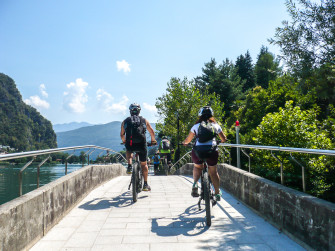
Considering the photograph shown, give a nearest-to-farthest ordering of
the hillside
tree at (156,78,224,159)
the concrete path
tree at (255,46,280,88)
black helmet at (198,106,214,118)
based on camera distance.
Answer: the concrete path, black helmet at (198,106,214,118), tree at (156,78,224,159), tree at (255,46,280,88), the hillside

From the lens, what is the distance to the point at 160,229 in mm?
4113

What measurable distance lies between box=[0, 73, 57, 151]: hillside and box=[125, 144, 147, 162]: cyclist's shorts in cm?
15783

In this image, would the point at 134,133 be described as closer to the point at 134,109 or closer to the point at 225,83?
the point at 134,109

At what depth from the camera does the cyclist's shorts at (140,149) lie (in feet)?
20.0

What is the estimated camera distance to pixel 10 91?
18312 cm

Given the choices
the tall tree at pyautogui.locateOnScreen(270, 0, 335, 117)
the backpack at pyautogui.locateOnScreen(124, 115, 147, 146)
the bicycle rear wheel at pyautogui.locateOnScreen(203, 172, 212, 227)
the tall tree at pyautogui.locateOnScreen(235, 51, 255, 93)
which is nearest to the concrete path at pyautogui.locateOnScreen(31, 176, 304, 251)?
the bicycle rear wheel at pyautogui.locateOnScreen(203, 172, 212, 227)

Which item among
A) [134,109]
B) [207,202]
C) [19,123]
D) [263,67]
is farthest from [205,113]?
[19,123]

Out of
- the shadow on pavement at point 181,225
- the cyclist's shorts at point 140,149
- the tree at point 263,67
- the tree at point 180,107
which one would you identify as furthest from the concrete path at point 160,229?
the tree at point 263,67

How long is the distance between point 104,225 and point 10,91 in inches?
7981

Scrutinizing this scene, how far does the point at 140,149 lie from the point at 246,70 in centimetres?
5364

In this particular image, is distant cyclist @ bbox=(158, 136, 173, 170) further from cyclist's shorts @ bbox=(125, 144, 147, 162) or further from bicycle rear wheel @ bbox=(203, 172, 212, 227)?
bicycle rear wheel @ bbox=(203, 172, 212, 227)

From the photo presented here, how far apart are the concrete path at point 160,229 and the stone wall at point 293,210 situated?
0.14 metres

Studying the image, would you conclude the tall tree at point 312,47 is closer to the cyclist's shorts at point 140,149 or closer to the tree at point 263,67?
the cyclist's shorts at point 140,149

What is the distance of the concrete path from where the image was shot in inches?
137
